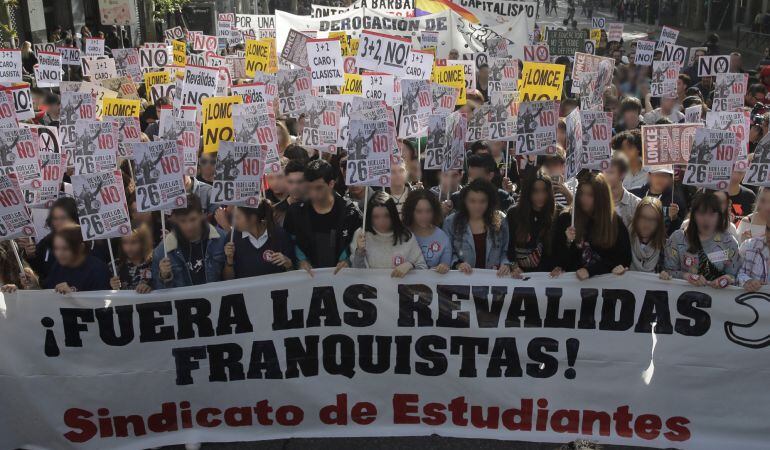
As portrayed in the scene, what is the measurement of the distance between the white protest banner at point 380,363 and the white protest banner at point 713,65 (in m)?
7.71

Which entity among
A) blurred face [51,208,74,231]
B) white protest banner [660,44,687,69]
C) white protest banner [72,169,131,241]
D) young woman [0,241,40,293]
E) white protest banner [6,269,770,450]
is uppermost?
white protest banner [660,44,687,69]

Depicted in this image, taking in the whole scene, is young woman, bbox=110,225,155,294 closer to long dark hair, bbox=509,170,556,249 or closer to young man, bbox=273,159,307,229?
young man, bbox=273,159,307,229

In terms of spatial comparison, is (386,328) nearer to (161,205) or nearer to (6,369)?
(161,205)

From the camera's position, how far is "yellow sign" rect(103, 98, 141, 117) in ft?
29.1

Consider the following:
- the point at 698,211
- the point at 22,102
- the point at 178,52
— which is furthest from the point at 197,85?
the point at 698,211

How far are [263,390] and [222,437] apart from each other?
41cm

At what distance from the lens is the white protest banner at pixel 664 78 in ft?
36.3

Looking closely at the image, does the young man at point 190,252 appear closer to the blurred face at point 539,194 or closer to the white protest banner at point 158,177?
the white protest banner at point 158,177

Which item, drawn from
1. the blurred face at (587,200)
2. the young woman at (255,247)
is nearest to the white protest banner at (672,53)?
the blurred face at (587,200)

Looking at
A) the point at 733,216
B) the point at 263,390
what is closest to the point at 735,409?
the point at 733,216

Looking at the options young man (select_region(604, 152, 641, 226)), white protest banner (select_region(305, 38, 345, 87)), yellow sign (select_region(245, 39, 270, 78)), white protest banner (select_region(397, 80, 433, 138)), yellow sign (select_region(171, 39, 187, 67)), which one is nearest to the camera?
young man (select_region(604, 152, 641, 226))

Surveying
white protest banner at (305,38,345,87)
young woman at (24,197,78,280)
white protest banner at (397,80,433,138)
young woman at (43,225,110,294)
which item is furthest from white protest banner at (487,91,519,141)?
young woman at (43,225,110,294)

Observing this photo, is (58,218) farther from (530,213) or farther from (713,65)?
(713,65)

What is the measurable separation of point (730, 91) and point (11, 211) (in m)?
8.13
